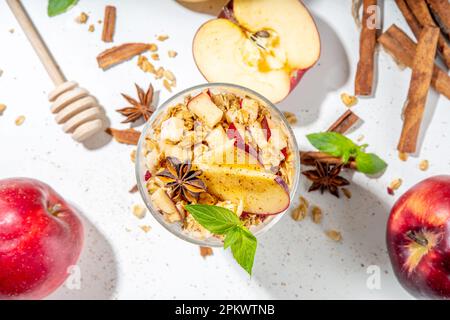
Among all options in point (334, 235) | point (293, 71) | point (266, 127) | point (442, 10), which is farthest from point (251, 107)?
point (442, 10)

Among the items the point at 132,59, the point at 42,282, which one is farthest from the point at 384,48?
the point at 42,282

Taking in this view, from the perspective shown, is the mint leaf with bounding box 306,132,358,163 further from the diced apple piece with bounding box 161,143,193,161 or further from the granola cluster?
the diced apple piece with bounding box 161,143,193,161

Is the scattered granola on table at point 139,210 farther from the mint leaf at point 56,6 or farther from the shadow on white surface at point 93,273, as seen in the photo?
the mint leaf at point 56,6

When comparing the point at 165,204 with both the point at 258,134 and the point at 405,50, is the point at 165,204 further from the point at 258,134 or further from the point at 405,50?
the point at 405,50

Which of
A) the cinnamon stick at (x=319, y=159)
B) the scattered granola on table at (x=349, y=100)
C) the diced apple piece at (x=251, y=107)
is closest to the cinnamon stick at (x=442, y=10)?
the scattered granola on table at (x=349, y=100)

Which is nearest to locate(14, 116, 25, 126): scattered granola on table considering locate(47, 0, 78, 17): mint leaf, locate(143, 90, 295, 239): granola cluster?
locate(47, 0, 78, 17): mint leaf
